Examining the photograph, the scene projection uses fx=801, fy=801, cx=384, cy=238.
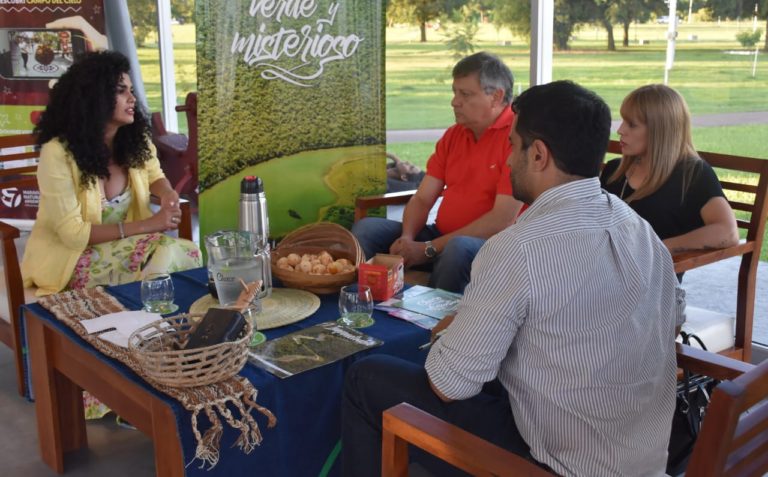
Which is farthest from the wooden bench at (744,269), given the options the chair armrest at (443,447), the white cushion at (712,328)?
the chair armrest at (443,447)

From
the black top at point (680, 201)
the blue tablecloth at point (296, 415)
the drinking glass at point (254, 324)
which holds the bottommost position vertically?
the blue tablecloth at point (296, 415)

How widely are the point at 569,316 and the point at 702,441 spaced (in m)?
0.32

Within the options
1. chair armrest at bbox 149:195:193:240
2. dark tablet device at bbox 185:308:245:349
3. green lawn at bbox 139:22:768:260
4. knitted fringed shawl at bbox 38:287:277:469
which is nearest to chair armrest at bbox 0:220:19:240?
chair armrest at bbox 149:195:193:240

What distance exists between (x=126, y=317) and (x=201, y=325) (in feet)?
1.30

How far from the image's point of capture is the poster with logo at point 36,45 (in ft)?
16.4

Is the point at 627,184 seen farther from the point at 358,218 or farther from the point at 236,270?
the point at 236,270

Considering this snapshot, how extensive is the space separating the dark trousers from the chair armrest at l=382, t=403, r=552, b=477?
0.18m

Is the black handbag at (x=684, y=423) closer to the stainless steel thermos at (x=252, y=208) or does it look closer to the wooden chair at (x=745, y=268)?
the wooden chair at (x=745, y=268)

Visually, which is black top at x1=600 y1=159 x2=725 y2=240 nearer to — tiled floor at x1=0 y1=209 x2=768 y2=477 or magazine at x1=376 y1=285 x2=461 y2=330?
magazine at x1=376 y1=285 x2=461 y2=330

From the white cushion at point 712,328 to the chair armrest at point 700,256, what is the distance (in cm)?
25

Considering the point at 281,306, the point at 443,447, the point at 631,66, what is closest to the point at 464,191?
the point at 281,306

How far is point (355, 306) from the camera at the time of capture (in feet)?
7.11

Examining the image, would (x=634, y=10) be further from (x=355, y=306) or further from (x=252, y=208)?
(x=355, y=306)

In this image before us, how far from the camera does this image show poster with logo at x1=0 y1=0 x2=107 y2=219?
5.00 meters
